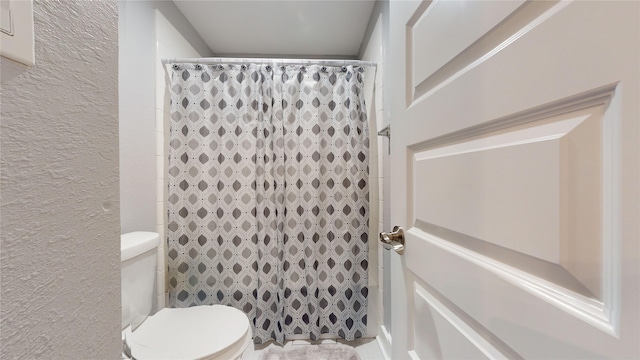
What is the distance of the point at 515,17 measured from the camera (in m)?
0.32

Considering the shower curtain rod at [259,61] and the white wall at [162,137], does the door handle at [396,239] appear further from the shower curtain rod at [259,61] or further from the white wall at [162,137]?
the white wall at [162,137]

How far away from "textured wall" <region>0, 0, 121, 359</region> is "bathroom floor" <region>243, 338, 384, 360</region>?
133 cm

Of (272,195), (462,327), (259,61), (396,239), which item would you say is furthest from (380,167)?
(462,327)

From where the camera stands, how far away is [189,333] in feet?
3.32

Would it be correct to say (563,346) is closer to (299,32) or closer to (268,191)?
(268,191)

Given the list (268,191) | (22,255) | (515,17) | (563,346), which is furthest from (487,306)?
(268,191)

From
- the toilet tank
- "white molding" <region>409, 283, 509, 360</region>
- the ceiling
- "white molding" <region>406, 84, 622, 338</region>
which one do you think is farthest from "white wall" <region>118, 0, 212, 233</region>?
"white molding" <region>406, 84, 622, 338</region>

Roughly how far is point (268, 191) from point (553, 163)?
1.41 metres

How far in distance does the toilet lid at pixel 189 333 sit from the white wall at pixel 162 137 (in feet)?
1.17

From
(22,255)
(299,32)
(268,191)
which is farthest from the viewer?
(299,32)

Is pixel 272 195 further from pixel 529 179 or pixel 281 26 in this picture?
pixel 529 179

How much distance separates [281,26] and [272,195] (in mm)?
1252

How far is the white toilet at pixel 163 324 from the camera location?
918 millimetres

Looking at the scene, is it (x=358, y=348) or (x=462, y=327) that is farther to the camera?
(x=358, y=348)
